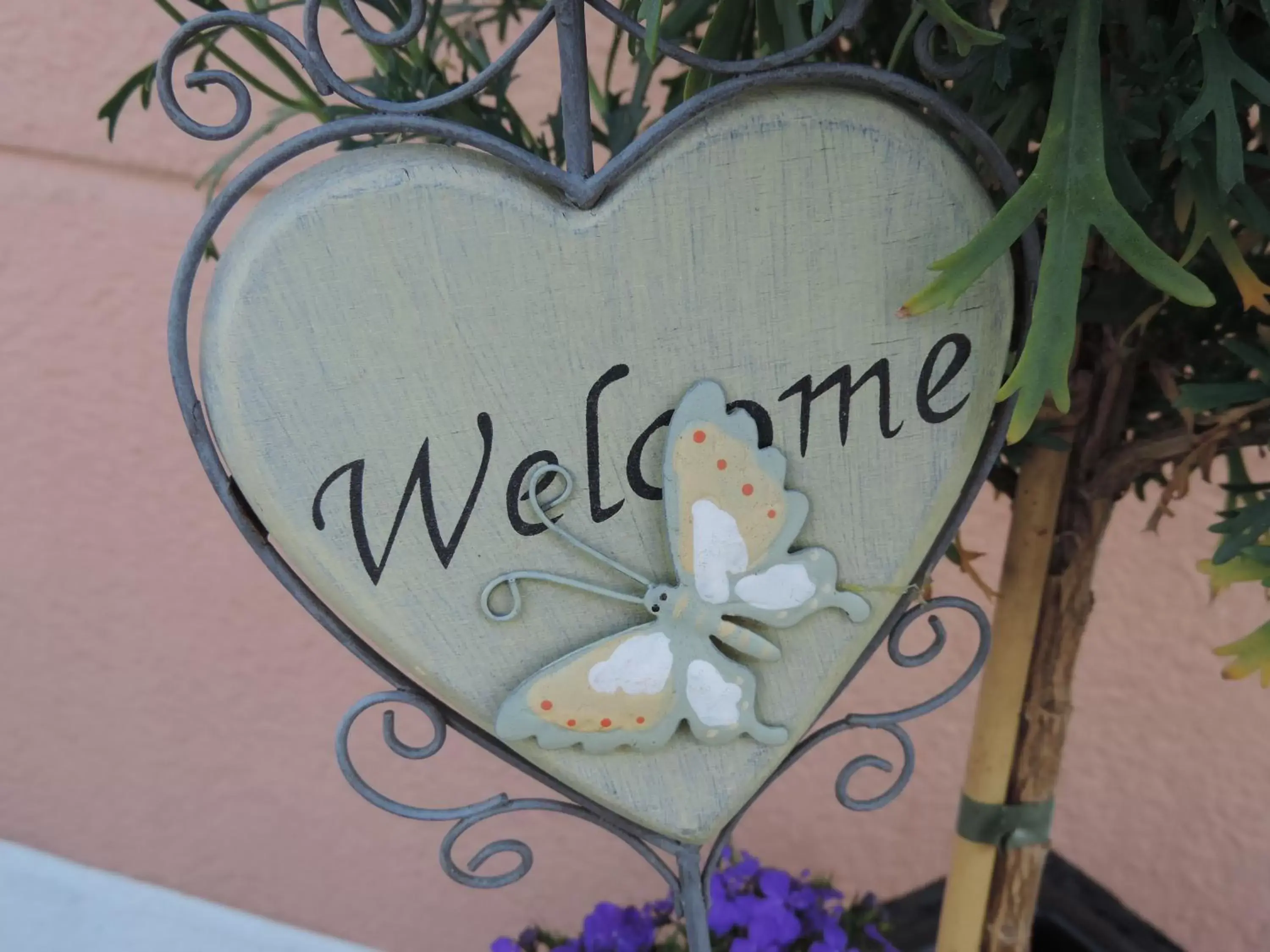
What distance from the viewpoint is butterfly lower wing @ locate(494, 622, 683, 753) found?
1.48ft

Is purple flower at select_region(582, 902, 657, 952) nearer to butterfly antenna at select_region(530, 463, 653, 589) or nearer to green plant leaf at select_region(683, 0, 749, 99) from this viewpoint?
butterfly antenna at select_region(530, 463, 653, 589)

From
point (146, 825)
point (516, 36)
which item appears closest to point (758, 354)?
point (516, 36)

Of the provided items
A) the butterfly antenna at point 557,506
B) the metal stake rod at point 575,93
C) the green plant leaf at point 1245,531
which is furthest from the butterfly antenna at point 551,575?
the green plant leaf at point 1245,531

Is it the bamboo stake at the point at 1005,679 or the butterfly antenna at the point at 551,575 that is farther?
the bamboo stake at the point at 1005,679

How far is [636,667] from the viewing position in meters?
0.45

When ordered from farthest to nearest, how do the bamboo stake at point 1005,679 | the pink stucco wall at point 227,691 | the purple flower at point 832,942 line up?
1. the pink stucco wall at point 227,691
2. the purple flower at point 832,942
3. the bamboo stake at point 1005,679

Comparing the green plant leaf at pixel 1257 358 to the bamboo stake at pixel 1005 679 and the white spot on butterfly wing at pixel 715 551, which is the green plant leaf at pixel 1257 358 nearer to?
the bamboo stake at pixel 1005 679

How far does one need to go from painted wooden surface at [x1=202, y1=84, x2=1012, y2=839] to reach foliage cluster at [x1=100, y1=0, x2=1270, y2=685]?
38 mm

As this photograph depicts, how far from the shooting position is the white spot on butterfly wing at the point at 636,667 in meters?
0.45

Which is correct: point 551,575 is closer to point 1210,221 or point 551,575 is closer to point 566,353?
point 566,353

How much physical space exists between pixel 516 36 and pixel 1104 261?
1.99 feet

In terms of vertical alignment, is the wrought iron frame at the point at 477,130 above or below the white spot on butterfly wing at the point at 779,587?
above

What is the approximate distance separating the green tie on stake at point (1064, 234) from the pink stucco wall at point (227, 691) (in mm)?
617

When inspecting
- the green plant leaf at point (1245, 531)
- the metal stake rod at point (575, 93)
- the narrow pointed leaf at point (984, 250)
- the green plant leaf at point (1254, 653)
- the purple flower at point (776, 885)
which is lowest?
the purple flower at point (776, 885)
